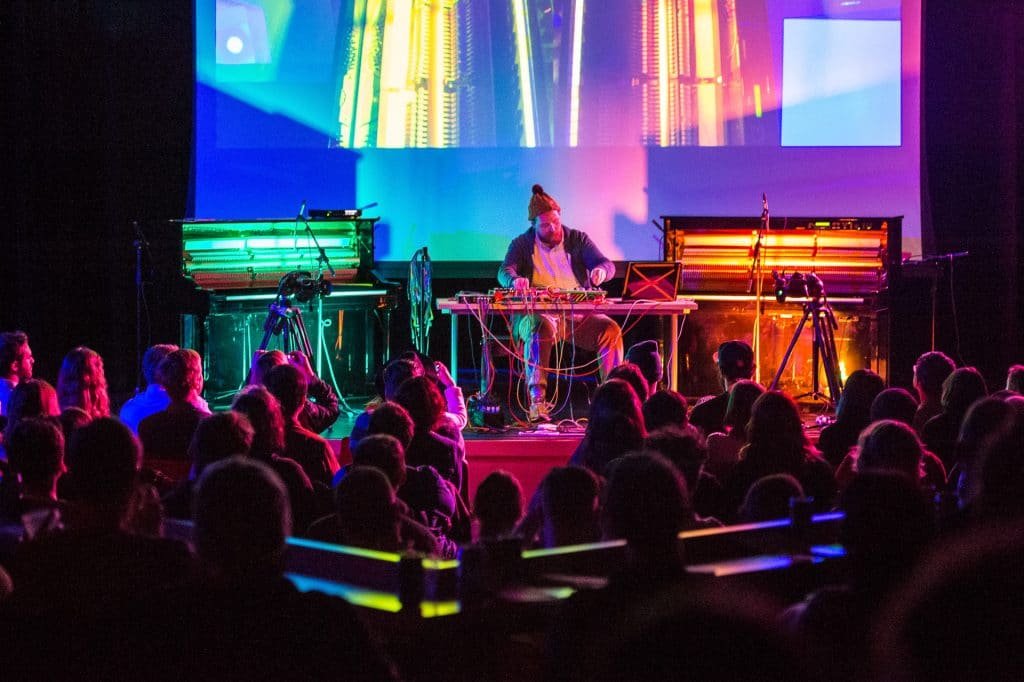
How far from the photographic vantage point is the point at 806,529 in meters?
2.27

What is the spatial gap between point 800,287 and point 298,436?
12.7ft

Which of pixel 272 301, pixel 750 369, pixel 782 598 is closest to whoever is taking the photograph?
pixel 782 598

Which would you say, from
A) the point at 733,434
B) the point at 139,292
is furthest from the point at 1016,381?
the point at 139,292

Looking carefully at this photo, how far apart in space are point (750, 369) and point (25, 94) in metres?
6.01

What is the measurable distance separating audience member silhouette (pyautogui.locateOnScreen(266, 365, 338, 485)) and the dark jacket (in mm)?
3487

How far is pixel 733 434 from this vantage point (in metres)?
4.23

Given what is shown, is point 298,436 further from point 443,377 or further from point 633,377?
point 443,377

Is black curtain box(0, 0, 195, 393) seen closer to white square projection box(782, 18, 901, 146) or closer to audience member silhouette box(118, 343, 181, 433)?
audience member silhouette box(118, 343, 181, 433)

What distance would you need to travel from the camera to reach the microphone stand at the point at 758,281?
695cm

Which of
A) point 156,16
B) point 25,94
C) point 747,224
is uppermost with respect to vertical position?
point 156,16

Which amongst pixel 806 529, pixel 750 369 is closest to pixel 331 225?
pixel 750 369

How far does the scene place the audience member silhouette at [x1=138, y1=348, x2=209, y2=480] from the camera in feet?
13.1

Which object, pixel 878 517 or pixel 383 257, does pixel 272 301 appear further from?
pixel 878 517

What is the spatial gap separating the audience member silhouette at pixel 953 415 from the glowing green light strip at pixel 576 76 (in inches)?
189
